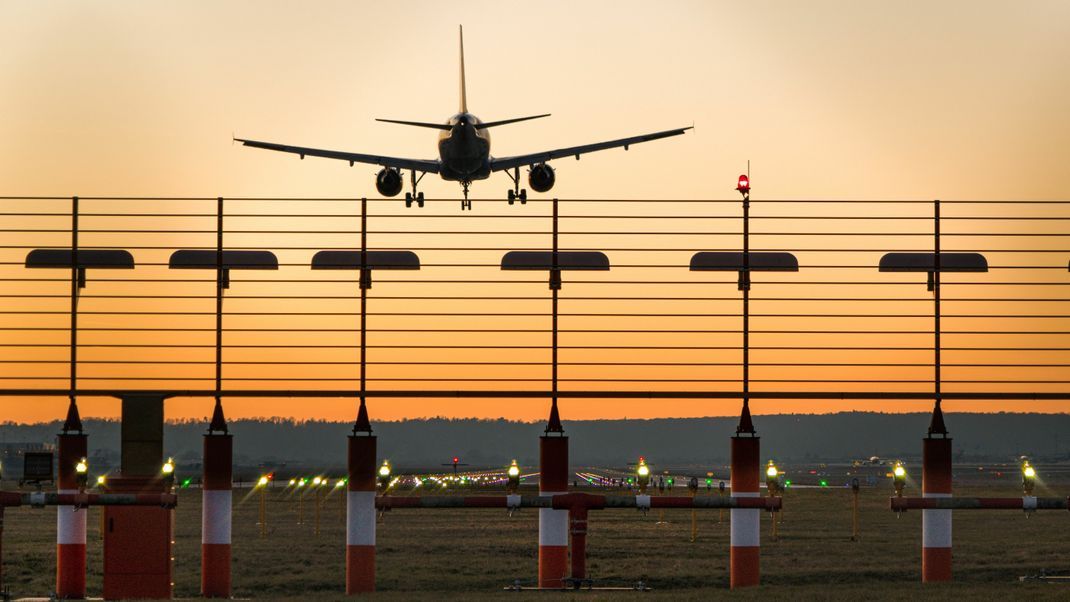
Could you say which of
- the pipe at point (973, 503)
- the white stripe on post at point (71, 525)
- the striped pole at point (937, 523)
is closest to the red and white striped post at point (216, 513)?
the white stripe on post at point (71, 525)

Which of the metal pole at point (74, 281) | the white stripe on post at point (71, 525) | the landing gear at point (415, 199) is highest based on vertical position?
the landing gear at point (415, 199)

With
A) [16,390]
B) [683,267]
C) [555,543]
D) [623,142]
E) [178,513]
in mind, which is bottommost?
[178,513]

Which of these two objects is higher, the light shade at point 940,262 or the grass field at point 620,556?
the light shade at point 940,262

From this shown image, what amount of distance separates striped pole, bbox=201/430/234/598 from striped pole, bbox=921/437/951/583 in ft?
37.5

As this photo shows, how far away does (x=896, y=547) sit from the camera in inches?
1855

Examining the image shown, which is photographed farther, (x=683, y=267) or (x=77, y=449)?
(x=683, y=267)

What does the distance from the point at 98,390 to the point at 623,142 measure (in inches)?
2510

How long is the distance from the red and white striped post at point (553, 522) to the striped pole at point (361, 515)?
8.98 ft

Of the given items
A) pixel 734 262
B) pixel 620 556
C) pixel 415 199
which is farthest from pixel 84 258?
pixel 415 199

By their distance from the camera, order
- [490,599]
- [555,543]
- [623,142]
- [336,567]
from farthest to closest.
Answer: [623,142]
[336,567]
[555,543]
[490,599]

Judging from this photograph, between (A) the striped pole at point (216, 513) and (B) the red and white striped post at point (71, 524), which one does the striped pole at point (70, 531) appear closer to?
(B) the red and white striped post at point (71, 524)

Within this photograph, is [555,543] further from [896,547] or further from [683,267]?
[896,547]

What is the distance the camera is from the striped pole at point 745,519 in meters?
23.6

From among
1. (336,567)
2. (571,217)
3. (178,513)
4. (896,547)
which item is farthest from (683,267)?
(178,513)
